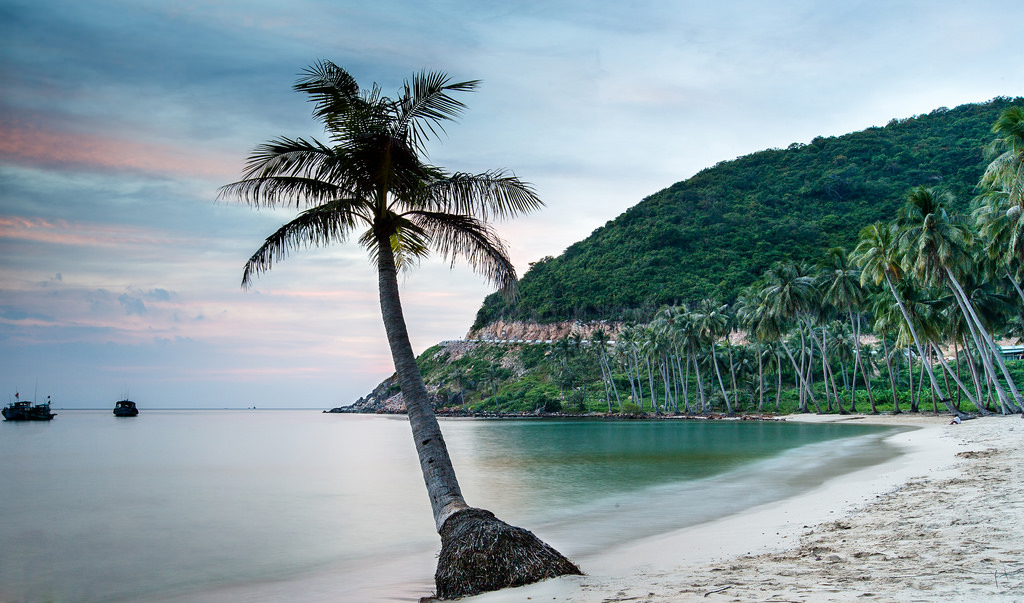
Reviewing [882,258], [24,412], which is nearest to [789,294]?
[882,258]

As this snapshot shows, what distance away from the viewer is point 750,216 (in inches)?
4710

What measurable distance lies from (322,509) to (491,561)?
42.0 ft

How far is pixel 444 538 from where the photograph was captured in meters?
8.77

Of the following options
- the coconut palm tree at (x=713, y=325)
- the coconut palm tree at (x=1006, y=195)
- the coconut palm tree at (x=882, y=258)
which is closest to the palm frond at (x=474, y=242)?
the coconut palm tree at (x=1006, y=195)

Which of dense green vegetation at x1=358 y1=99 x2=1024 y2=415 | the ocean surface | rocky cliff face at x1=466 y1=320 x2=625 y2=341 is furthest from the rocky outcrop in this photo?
the ocean surface

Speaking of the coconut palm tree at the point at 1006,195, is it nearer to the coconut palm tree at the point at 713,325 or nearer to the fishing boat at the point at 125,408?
the coconut palm tree at the point at 713,325

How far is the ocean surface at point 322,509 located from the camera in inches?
449

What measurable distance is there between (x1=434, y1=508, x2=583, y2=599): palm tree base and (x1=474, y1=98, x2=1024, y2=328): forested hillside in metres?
88.1

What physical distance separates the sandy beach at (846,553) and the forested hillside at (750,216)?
3303 inches

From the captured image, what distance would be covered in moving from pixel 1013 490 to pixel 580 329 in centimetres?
10666

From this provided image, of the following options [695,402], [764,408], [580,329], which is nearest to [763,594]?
[764,408]

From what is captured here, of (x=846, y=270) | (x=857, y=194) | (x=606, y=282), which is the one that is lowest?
(x=846, y=270)

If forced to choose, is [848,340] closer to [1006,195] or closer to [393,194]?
[1006,195]

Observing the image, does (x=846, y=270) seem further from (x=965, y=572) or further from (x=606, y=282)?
(x=606, y=282)
